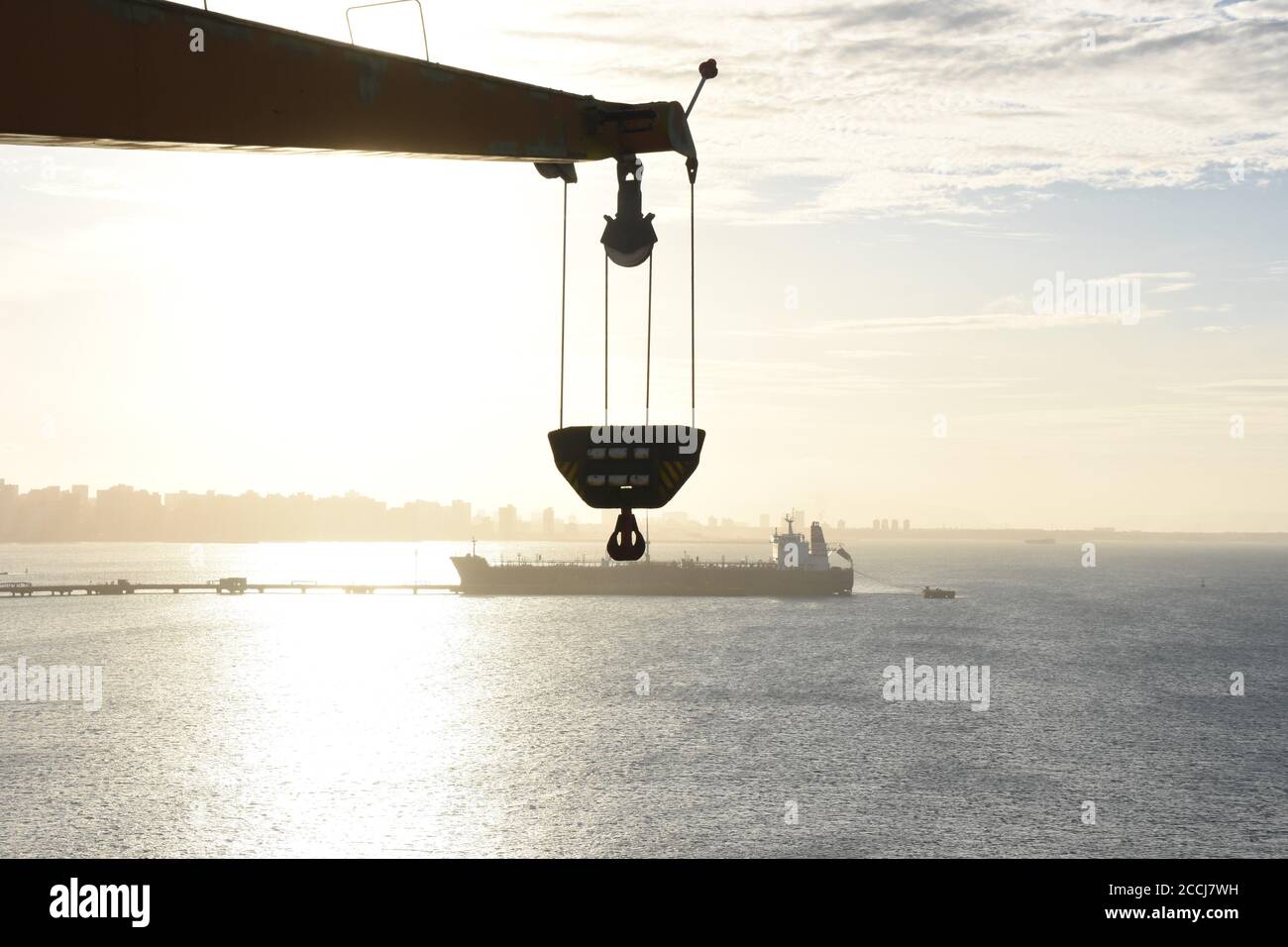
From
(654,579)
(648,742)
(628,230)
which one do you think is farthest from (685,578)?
(628,230)

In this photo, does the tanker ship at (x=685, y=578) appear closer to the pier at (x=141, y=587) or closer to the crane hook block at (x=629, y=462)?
the pier at (x=141, y=587)

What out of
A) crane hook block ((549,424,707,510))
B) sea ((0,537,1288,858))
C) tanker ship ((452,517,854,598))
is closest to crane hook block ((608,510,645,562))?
crane hook block ((549,424,707,510))

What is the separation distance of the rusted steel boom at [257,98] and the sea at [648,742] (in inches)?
1310

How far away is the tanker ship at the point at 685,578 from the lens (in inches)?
5236

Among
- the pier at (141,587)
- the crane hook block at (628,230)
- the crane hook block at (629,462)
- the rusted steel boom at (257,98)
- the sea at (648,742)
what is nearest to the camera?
the rusted steel boom at (257,98)

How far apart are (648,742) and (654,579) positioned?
80.4 m

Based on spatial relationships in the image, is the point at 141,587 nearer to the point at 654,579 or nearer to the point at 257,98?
the point at 654,579

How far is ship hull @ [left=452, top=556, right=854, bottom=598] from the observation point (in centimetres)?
13288

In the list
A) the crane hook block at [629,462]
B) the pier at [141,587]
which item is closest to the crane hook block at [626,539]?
the crane hook block at [629,462]

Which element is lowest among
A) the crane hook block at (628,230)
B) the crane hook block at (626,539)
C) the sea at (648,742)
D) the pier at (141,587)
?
the sea at (648,742)
